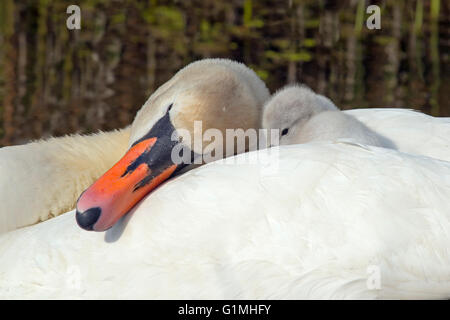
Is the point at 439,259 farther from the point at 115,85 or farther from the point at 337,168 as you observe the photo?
the point at 115,85

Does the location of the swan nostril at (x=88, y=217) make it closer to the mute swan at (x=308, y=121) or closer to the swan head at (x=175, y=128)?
the swan head at (x=175, y=128)

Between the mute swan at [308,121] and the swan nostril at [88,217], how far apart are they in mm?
871

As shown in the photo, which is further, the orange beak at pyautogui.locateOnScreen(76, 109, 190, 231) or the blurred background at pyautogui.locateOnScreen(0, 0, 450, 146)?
the blurred background at pyautogui.locateOnScreen(0, 0, 450, 146)

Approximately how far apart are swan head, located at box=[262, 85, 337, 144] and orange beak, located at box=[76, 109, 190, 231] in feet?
1.69

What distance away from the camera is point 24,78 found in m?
6.34

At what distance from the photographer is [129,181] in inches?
114

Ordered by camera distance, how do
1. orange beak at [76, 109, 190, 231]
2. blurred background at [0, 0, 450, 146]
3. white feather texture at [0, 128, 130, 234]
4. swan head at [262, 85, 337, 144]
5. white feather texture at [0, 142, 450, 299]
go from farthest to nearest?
1. blurred background at [0, 0, 450, 146]
2. swan head at [262, 85, 337, 144]
3. white feather texture at [0, 128, 130, 234]
4. orange beak at [76, 109, 190, 231]
5. white feather texture at [0, 142, 450, 299]

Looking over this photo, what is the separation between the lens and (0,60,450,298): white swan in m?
2.63

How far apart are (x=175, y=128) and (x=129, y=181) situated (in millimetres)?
302

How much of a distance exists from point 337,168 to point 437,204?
32 cm

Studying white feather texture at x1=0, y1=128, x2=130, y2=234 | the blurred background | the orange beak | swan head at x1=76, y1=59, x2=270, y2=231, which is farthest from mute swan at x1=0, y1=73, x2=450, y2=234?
the blurred background

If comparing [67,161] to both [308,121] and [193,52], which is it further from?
[193,52]

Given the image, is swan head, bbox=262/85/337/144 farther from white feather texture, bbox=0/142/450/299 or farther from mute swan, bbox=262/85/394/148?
white feather texture, bbox=0/142/450/299

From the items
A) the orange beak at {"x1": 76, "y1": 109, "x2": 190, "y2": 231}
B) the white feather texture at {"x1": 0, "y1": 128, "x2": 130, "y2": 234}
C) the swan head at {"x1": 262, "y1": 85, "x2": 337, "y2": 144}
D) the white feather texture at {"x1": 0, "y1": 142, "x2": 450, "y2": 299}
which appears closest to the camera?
the white feather texture at {"x1": 0, "y1": 142, "x2": 450, "y2": 299}
